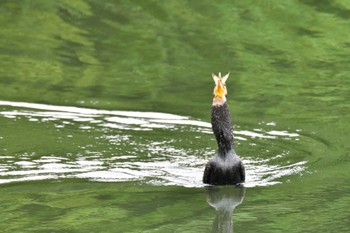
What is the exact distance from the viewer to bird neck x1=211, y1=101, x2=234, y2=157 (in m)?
11.4

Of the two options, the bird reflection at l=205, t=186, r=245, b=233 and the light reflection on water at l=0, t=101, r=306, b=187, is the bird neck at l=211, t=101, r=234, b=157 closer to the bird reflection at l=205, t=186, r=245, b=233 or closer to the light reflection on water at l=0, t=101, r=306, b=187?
the bird reflection at l=205, t=186, r=245, b=233

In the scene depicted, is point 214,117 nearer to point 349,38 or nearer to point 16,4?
point 349,38

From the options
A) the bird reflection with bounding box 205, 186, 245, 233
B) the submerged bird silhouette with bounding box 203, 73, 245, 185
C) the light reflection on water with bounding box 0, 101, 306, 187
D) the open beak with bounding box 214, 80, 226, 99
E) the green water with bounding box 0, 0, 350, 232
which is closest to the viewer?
the bird reflection with bounding box 205, 186, 245, 233

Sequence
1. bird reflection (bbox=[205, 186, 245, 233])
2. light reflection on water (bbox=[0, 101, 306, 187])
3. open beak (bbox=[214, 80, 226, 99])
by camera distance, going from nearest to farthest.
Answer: bird reflection (bbox=[205, 186, 245, 233])
open beak (bbox=[214, 80, 226, 99])
light reflection on water (bbox=[0, 101, 306, 187])

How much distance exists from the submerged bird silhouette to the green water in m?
0.16

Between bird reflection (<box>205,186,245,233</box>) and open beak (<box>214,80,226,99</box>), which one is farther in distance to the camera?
open beak (<box>214,80,226,99</box>)

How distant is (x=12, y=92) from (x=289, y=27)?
22.7ft

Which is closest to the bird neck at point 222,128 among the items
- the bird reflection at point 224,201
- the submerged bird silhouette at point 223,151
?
the submerged bird silhouette at point 223,151

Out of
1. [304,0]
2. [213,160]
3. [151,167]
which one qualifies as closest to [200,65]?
[304,0]

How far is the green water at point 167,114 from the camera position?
Answer: 11.0m

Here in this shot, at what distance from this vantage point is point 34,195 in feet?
38.0

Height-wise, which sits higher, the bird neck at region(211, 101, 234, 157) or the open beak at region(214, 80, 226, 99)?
the open beak at region(214, 80, 226, 99)

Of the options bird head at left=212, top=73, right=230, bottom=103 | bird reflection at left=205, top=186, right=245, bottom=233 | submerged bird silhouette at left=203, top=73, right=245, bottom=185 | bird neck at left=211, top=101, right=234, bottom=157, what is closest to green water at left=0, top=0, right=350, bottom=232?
bird reflection at left=205, top=186, right=245, bottom=233

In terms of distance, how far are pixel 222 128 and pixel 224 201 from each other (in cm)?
78
